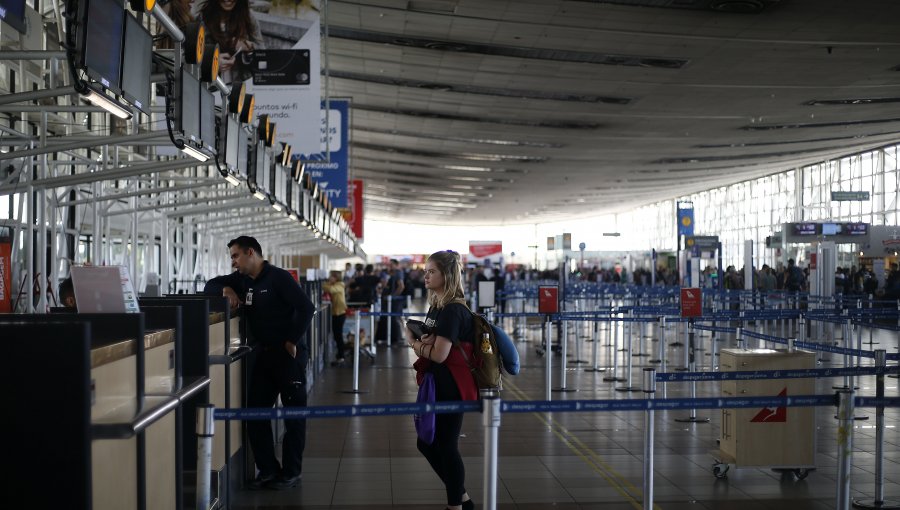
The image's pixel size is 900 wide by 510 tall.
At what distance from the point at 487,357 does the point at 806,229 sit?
3088 centimetres

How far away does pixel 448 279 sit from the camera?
6000 mm

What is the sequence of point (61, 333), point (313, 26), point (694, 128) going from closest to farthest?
1. point (61, 333)
2. point (313, 26)
3. point (694, 128)

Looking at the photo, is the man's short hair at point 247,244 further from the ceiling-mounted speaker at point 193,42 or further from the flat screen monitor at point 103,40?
the flat screen monitor at point 103,40

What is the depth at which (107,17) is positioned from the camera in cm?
563

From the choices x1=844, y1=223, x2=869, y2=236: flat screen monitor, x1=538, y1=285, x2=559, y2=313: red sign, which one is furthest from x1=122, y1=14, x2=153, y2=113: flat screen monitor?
x1=844, y1=223, x2=869, y2=236: flat screen monitor

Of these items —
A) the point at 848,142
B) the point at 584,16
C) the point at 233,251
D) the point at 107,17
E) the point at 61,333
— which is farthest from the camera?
the point at 848,142

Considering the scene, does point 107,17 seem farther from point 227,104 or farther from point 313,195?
point 313,195

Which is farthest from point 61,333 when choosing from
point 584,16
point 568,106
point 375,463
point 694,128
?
point 694,128

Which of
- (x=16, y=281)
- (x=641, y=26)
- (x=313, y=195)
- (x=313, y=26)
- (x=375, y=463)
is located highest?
(x=641, y=26)

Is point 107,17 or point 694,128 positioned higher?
point 694,128

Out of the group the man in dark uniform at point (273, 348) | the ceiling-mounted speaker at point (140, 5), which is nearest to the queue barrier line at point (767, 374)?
the man in dark uniform at point (273, 348)

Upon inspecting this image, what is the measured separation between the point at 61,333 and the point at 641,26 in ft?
62.7

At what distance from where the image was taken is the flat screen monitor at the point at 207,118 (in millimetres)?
8227

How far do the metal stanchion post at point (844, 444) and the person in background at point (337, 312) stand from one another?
1278 centimetres
